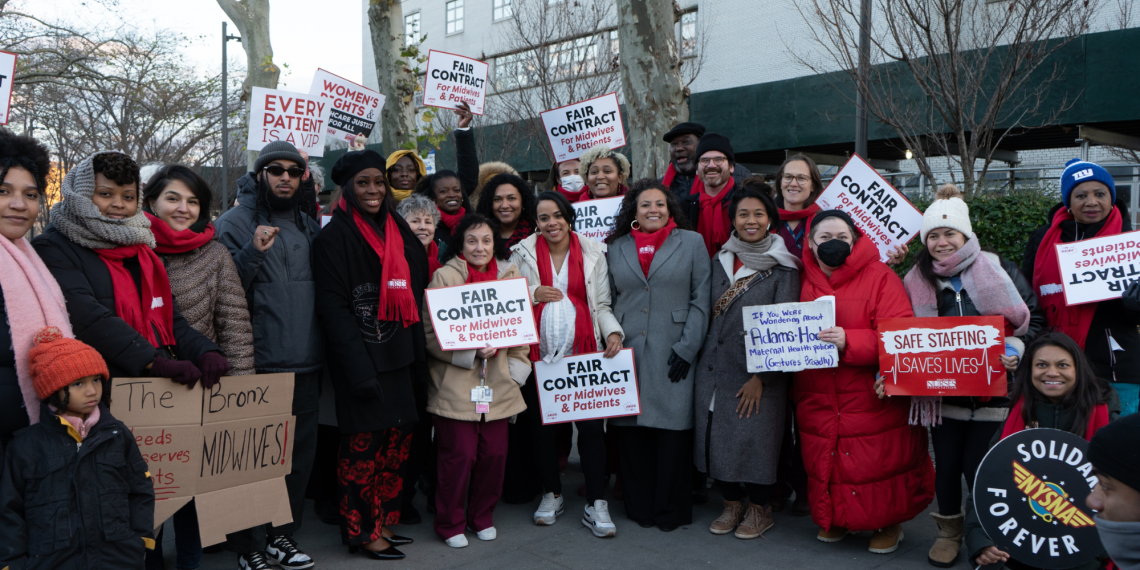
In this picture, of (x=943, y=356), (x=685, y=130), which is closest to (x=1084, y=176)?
(x=943, y=356)

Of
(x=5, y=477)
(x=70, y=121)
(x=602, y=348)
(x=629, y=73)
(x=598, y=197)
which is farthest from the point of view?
(x=70, y=121)

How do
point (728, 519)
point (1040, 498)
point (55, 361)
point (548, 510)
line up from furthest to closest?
point (548, 510) → point (728, 519) → point (1040, 498) → point (55, 361)

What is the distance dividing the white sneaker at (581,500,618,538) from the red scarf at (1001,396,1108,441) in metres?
2.26

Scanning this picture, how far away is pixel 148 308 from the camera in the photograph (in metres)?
3.78

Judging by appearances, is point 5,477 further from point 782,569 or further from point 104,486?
point 782,569

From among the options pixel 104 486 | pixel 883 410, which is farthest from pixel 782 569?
pixel 104 486

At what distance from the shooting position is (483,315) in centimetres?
470

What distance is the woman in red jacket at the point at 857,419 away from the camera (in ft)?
14.4

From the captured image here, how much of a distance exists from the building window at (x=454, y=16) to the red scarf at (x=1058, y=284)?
3090cm

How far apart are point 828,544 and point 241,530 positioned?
3339 millimetres

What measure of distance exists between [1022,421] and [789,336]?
1216 mm

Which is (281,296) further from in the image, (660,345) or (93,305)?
(660,345)

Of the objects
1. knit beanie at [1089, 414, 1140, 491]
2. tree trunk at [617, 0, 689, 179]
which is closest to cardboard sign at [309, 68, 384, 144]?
tree trunk at [617, 0, 689, 179]

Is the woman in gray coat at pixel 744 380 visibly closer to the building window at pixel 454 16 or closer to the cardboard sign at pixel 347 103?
the cardboard sign at pixel 347 103
